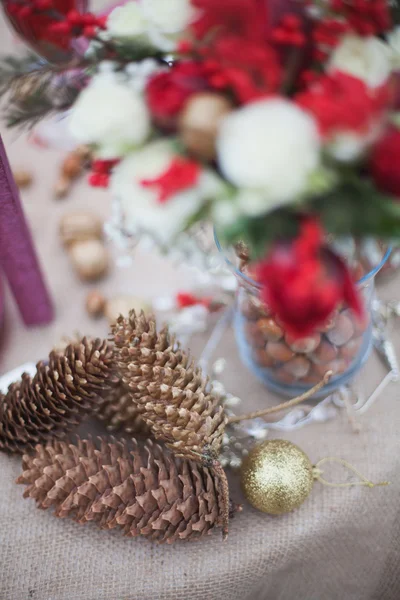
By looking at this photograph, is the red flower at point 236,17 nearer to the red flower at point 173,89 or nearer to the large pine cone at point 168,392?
the red flower at point 173,89

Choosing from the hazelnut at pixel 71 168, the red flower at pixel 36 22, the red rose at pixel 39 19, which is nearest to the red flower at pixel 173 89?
the red rose at pixel 39 19

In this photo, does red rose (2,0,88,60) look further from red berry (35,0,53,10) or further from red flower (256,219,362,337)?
red flower (256,219,362,337)

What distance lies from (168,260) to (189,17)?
304 mm

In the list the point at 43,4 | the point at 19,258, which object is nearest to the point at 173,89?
the point at 43,4

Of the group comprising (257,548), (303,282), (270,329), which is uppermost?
(303,282)

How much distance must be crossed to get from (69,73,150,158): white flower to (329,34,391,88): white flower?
93 millimetres

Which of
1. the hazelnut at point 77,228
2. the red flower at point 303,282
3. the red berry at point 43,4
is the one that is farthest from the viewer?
the hazelnut at point 77,228

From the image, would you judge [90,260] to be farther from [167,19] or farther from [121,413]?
[167,19]

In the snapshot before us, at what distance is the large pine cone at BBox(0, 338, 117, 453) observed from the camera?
15.3 inches

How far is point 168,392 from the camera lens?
0.37m

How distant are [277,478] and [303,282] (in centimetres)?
21

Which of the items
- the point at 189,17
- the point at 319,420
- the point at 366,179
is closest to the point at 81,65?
the point at 189,17

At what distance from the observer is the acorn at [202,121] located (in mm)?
249

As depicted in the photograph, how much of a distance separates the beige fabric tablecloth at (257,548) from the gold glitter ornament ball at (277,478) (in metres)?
0.03
